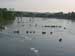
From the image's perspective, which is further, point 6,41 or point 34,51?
point 6,41

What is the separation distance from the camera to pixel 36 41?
88.6ft

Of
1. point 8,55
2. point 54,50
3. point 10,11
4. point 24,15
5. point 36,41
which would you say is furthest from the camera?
point 24,15

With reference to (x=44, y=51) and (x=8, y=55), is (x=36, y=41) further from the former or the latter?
(x=8, y=55)

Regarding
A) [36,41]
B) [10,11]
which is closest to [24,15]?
[10,11]

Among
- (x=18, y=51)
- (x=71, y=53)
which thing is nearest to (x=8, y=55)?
(x=18, y=51)

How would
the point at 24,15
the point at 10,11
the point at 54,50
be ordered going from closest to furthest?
1. the point at 54,50
2. the point at 10,11
3. the point at 24,15

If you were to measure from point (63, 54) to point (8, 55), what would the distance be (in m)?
4.46

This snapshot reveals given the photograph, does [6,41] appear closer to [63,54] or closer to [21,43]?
[21,43]

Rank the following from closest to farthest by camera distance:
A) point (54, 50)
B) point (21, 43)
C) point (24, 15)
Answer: point (54, 50) → point (21, 43) → point (24, 15)

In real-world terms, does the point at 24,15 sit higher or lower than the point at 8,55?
lower

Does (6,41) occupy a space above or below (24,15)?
above

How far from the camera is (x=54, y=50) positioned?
2261cm

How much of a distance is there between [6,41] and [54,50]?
5537 mm

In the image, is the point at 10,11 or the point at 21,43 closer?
the point at 21,43
